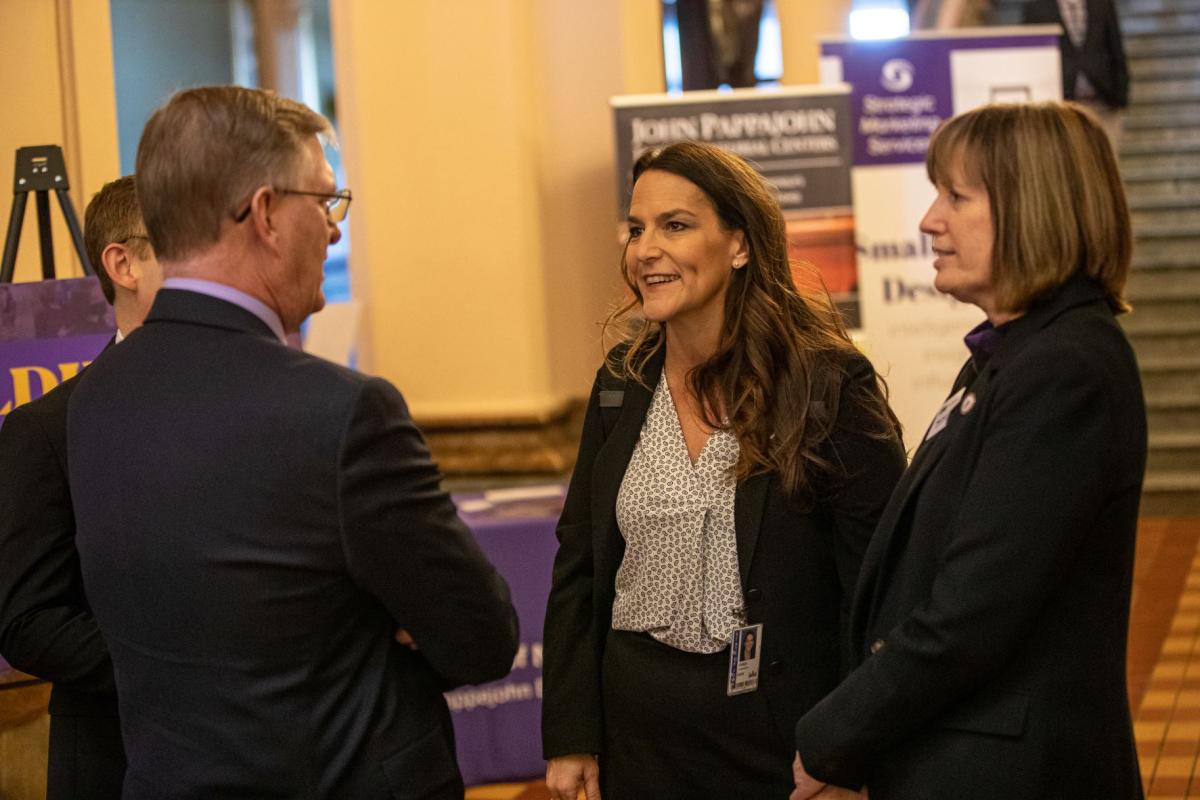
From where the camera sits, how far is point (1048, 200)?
1549 millimetres

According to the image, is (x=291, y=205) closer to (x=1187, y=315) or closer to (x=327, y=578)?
(x=327, y=578)

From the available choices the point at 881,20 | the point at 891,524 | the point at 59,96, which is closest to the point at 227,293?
the point at 891,524

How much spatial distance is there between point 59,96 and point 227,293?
9.30ft

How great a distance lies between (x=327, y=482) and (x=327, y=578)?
0.10m

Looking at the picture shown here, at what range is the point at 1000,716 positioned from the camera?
1.50 metres

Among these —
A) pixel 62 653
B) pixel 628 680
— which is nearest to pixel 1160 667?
pixel 628 680

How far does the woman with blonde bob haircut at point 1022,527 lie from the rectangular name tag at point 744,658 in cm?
34

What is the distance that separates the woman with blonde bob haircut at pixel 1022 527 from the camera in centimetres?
148

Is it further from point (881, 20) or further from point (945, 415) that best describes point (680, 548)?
point (881, 20)

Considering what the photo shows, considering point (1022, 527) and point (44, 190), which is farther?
point (44, 190)

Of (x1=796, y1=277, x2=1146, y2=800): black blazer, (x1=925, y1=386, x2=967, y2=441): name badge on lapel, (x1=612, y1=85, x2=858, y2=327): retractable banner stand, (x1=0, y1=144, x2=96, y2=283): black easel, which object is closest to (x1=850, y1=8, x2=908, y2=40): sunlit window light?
(x1=612, y1=85, x2=858, y2=327): retractable banner stand

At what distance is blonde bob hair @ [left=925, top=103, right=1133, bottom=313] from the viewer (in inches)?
60.8

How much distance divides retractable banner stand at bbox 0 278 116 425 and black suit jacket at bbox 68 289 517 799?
1.31 m

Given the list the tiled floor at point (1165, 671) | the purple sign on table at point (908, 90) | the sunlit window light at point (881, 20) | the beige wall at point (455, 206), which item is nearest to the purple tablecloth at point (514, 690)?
the tiled floor at point (1165, 671)
